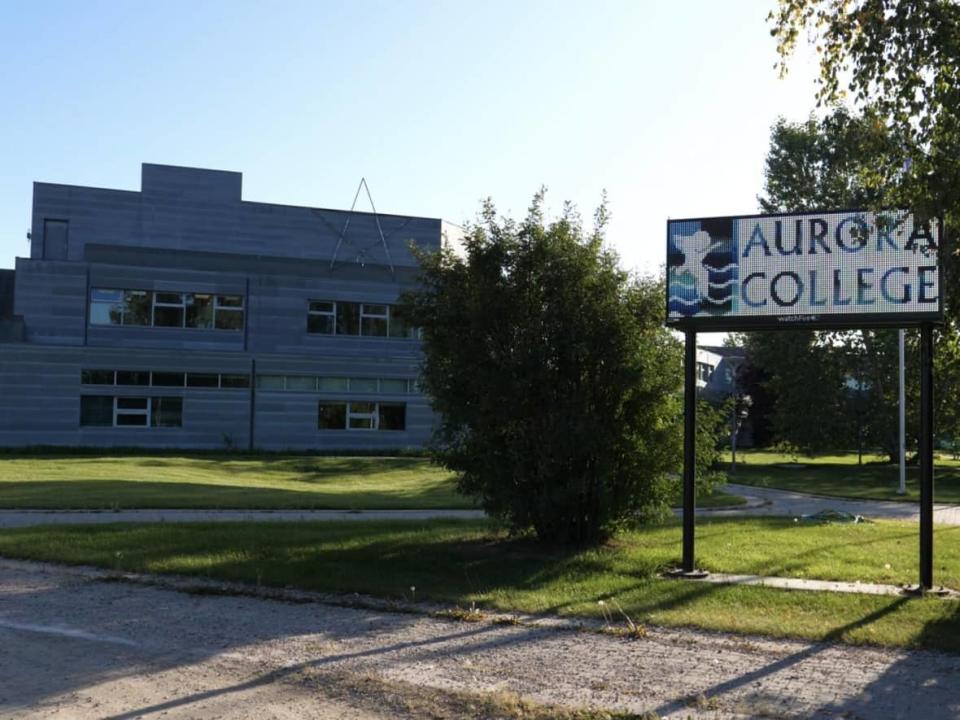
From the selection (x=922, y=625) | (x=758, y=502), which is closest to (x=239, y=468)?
(x=758, y=502)

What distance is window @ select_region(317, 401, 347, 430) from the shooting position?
158 feet

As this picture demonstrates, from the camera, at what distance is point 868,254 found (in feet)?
36.0

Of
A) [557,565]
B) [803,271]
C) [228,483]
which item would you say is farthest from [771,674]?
[228,483]

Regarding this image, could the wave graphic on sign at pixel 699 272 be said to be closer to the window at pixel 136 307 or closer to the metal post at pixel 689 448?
the metal post at pixel 689 448

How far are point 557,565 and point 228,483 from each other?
1982cm

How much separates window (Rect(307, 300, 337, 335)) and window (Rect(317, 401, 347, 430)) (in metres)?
3.77

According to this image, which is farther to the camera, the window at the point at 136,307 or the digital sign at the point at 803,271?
the window at the point at 136,307

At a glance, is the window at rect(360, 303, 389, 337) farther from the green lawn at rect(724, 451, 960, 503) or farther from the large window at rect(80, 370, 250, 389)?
the green lawn at rect(724, 451, 960, 503)

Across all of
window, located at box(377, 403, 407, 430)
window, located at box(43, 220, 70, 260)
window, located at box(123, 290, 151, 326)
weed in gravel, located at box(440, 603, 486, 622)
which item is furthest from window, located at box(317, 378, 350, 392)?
weed in gravel, located at box(440, 603, 486, 622)

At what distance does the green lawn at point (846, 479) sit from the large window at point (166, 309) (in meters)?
24.6

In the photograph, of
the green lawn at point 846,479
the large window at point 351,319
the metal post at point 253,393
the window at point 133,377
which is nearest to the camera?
the green lawn at point 846,479

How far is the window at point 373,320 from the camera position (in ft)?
165

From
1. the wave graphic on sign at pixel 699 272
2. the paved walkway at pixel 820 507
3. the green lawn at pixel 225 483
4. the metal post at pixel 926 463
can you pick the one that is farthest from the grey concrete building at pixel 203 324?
the metal post at pixel 926 463

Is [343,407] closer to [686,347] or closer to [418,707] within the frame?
[686,347]
